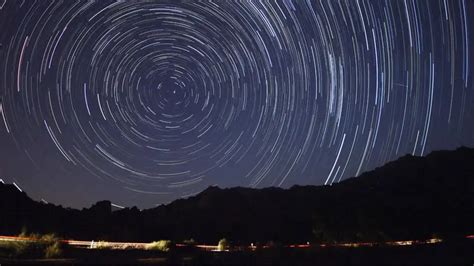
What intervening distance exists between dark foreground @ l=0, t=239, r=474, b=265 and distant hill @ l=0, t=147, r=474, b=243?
1031 centimetres

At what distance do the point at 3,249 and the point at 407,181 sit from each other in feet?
169

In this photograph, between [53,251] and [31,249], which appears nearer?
[53,251]

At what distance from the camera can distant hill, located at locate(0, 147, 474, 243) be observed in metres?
30.7

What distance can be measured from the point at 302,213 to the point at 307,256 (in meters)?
38.1

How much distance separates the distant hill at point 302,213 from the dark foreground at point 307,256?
406 inches

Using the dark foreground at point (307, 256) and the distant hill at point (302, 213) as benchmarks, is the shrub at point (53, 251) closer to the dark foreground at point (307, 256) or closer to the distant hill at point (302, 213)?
the dark foreground at point (307, 256)

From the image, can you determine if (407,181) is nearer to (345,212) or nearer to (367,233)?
(345,212)

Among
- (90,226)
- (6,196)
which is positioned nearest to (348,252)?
(90,226)

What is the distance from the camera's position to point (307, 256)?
15203 mm

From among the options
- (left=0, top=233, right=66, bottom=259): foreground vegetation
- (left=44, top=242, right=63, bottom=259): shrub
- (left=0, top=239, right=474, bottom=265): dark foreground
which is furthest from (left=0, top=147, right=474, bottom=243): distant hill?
(left=44, top=242, right=63, bottom=259): shrub

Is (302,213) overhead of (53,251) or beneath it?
overhead

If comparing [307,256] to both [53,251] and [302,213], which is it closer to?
[53,251]

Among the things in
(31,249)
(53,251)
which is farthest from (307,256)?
(31,249)

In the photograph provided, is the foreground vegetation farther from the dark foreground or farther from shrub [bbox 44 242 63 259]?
the dark foreground
